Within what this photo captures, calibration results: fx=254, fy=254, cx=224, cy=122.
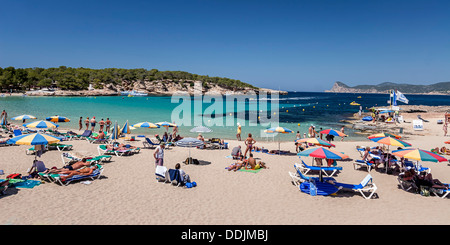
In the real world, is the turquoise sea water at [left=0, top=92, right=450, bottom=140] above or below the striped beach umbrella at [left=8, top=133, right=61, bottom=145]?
below

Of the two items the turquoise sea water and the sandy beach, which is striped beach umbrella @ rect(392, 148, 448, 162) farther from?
the turquoise sea water

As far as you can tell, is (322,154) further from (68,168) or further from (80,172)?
(68,168)

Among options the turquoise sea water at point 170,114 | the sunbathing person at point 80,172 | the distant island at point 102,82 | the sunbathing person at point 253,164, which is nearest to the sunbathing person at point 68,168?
the sunbathing person at point 80,172

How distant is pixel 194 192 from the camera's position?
8.38m

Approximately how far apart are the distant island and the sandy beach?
90357 mm

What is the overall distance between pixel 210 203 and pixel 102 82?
124m

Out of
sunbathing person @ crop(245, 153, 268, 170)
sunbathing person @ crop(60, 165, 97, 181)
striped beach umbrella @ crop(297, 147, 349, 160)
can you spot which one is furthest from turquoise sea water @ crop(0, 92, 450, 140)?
sunbathing person @ crop(60, 165, 97, 181)

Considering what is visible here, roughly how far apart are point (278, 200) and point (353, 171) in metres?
5.62

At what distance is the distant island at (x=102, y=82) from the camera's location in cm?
8617

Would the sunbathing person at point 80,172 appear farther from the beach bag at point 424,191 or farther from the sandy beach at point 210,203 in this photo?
the beach bag at point 424,191

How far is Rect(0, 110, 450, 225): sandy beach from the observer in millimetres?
6383

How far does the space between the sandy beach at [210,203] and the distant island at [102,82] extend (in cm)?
9036

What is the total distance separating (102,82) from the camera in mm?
116250
